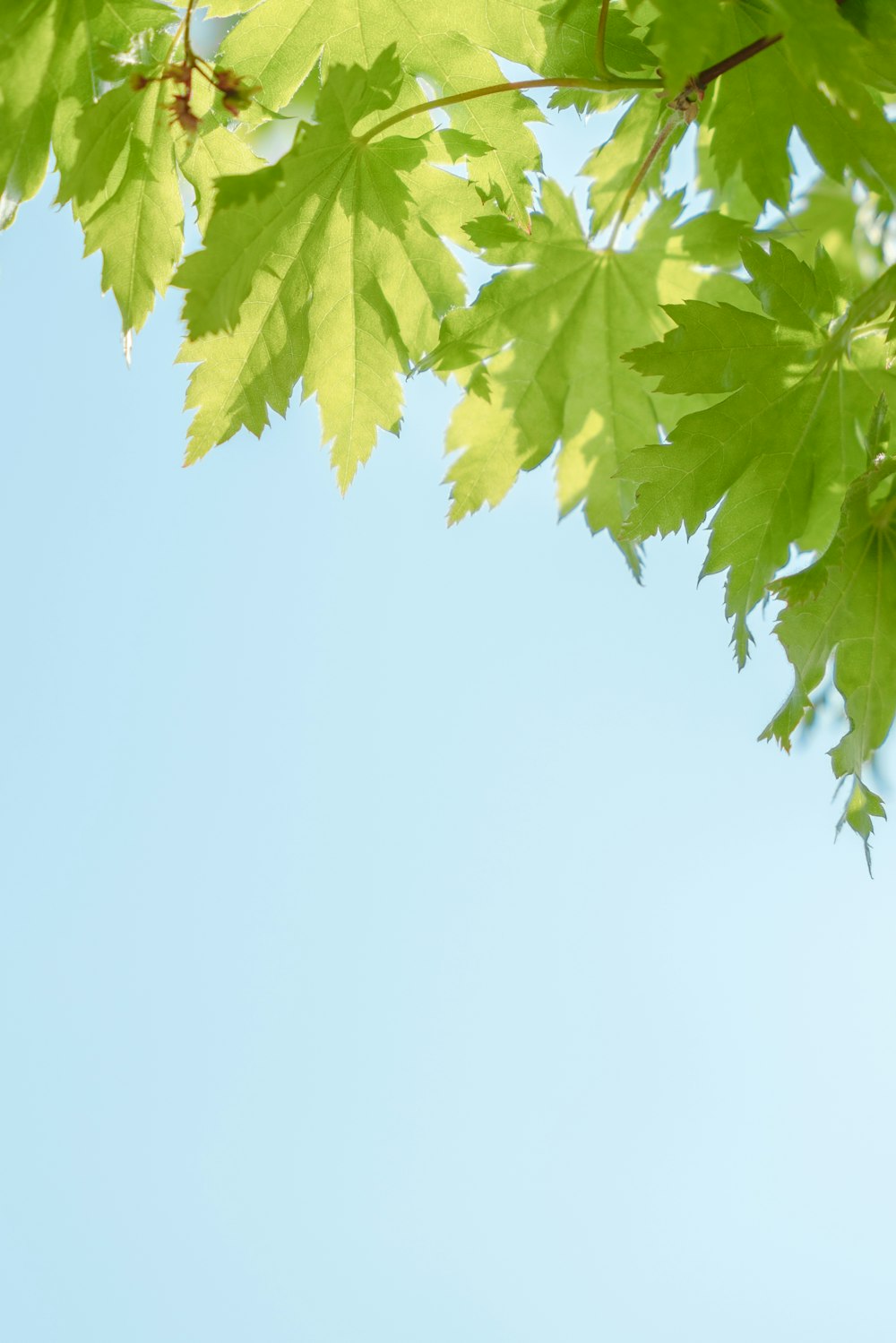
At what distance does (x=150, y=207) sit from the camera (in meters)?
0.98

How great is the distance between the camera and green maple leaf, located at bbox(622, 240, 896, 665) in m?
0.95

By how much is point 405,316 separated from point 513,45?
0.24 m

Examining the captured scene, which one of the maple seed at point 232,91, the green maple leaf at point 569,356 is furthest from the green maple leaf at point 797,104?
the maple seed at point 232,91

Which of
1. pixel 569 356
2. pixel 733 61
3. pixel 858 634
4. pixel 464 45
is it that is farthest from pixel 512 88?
pixel 858 634

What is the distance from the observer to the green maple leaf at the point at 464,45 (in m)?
0.94

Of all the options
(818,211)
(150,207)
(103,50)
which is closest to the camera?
(103,50)

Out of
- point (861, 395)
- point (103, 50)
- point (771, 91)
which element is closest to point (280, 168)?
point (103, 50)

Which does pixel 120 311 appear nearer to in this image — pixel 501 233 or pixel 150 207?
pixel 150 207

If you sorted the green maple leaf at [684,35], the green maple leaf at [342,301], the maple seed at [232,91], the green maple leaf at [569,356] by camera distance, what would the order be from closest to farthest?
the green maple leaf at [684,35], the maple seed at [232,91], the green maple leaf at [342,301], the green maple leaf at [569,356]

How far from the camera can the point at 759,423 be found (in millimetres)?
983

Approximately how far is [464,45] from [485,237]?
0.50ft

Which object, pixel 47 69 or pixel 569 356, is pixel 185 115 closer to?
pixel 47 69

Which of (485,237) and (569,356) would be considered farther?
(569,356)

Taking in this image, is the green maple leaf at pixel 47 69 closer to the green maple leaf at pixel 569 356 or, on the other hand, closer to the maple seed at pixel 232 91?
the maple seed at pixel 232 91
